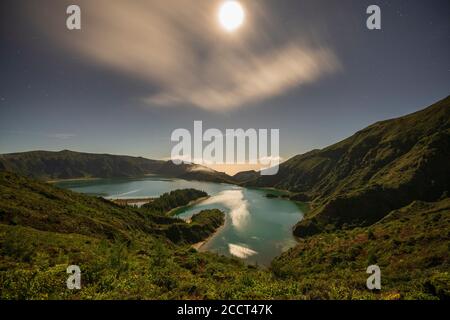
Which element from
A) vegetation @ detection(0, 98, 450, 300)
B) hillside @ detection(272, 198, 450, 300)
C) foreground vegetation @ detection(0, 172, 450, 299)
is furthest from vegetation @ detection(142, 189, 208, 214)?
hillside @ detection(272, 198, 450, 300)

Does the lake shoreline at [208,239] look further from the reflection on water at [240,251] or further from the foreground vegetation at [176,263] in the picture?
the foreground vegetation at [176,263]

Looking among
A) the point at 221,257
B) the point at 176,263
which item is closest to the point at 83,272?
the point at 176,263

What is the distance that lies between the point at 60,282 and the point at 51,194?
4686cm

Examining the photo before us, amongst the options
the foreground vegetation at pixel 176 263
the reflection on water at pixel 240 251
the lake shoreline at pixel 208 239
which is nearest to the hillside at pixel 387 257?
the foreground vegetation at pixel 176 263

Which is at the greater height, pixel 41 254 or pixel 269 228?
pixel 41 254

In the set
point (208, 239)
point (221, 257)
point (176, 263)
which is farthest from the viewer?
point (208, 239)

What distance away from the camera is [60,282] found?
1338 centimetres

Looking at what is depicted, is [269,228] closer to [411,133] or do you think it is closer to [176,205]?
[176,205]

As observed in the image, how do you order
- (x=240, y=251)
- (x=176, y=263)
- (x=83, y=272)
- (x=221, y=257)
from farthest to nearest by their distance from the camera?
(x=240, y=251)
(x=221, y=257)
(x=176, y=263)
(x=83, y=272)

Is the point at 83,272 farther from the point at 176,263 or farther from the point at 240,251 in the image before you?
the point at 240,251

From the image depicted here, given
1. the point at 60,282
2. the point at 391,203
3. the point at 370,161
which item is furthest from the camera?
the point at 370,161

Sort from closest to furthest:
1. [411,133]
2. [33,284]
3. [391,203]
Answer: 1. [33,284]
2. [391,203]
3. [411,133]

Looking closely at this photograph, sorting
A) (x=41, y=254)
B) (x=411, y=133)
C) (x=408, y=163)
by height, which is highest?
(x=411, y=133)
